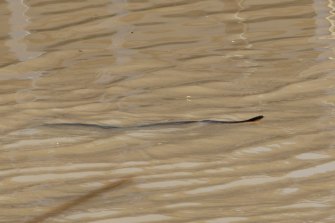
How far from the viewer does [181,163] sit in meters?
4.50

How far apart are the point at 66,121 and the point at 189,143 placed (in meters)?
0.71

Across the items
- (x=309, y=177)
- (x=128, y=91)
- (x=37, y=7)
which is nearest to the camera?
(x=309, y=177)

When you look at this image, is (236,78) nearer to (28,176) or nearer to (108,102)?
(108,102)

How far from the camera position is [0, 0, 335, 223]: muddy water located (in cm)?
413

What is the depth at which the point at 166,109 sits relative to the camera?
17.2 ft

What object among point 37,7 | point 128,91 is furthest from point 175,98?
point 37,7

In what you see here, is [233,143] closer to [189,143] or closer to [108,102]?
[189,143]

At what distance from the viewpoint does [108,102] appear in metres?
5.44

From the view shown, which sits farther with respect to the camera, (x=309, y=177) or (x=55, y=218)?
(x=309, y=177)

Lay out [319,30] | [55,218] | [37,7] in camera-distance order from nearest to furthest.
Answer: [55,218]
[319,30]
[37,7]

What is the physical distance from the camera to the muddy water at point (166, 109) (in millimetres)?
4129

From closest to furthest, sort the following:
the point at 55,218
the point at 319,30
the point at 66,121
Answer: the point at 55,218, the point at 66,121, the point at 319,30

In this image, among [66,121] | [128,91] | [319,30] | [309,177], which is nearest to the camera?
[309,177]

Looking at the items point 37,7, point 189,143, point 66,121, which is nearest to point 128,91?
point 66,121
